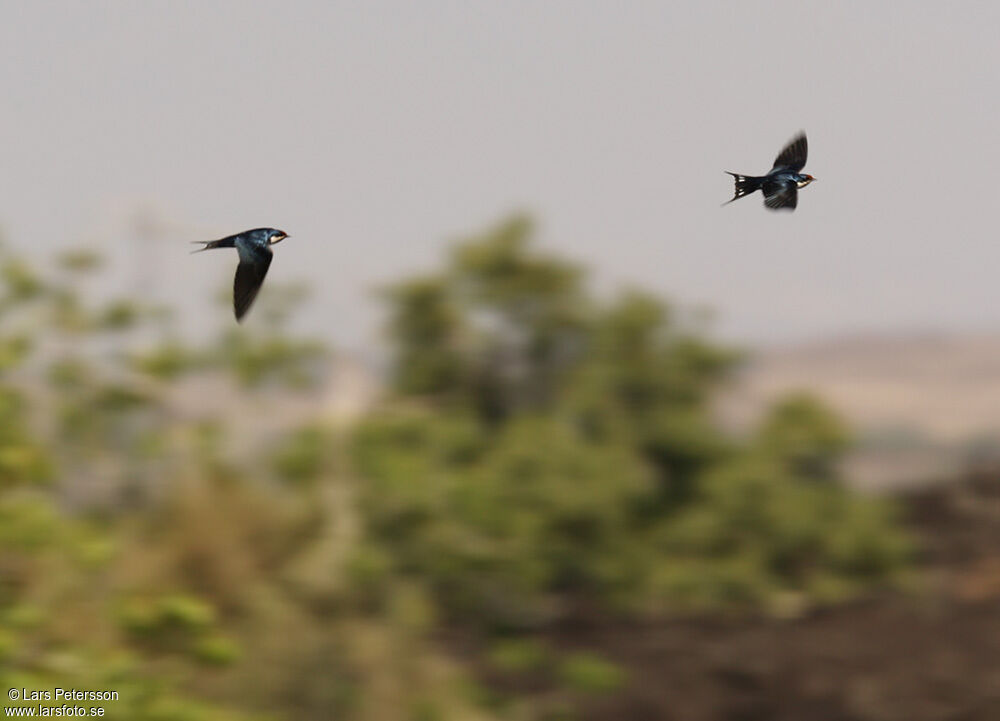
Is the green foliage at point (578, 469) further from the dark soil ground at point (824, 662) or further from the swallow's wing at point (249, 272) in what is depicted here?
the swallow's wing at point (249, 272)

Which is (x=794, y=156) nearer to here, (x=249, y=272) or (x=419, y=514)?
(x=249, y=272)

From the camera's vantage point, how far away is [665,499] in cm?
777

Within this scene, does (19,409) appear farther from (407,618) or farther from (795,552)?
(795,552)

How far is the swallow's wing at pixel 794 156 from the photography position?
129 centimetres

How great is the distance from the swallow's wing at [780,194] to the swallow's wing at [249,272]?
1.38 ft

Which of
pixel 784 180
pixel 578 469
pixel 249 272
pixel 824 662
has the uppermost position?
pixel 578 469

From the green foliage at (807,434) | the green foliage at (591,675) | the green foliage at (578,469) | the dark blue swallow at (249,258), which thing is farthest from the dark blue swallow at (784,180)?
the green foliage at (807,434)

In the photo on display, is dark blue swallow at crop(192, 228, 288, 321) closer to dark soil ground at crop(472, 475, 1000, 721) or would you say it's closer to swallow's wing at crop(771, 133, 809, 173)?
swallow's wing at crop(771, 133, 809, 173)

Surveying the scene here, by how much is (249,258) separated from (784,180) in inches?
20.0

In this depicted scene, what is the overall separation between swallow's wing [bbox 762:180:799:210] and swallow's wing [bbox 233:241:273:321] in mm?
419

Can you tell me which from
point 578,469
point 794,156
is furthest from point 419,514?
point 794,156

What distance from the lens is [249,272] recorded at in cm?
105

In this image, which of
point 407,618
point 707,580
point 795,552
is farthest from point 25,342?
point 795,552

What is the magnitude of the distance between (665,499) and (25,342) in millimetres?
3822
